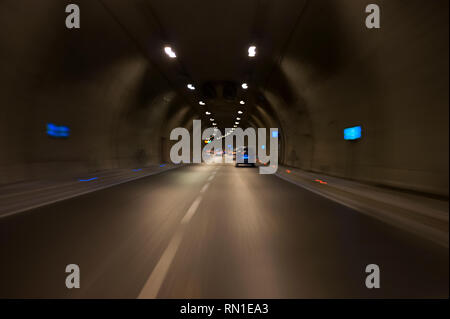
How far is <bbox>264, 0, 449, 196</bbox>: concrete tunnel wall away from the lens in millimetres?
6488

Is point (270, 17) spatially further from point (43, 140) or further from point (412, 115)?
point (43, 140)

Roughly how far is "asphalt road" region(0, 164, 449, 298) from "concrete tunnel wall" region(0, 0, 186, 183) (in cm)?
→ 595

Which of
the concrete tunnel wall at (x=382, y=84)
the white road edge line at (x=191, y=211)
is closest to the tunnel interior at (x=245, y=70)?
the concrete tunnel wall at (x=382, y=84)

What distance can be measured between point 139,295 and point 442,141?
836 cm

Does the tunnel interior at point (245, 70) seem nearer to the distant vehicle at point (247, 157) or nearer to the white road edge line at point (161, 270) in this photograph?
the white road edge line at point (161, 270)

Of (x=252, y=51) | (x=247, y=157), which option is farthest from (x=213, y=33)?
(x=247, y=157)

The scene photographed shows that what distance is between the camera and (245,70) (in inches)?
659

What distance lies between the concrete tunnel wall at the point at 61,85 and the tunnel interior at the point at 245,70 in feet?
0.18

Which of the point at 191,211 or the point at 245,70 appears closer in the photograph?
the point at 191,211

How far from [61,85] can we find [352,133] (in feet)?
47.0

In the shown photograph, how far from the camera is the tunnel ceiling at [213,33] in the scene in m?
9.38

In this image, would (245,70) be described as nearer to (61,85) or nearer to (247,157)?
(61,85)

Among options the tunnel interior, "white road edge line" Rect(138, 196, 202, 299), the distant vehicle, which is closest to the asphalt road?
"white road edge line" Rect(138, 196, 202, 299)

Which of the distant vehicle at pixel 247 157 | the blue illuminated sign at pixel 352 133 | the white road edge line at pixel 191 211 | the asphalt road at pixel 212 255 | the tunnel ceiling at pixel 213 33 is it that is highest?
the tunnel ceiling at pixel 213 33
